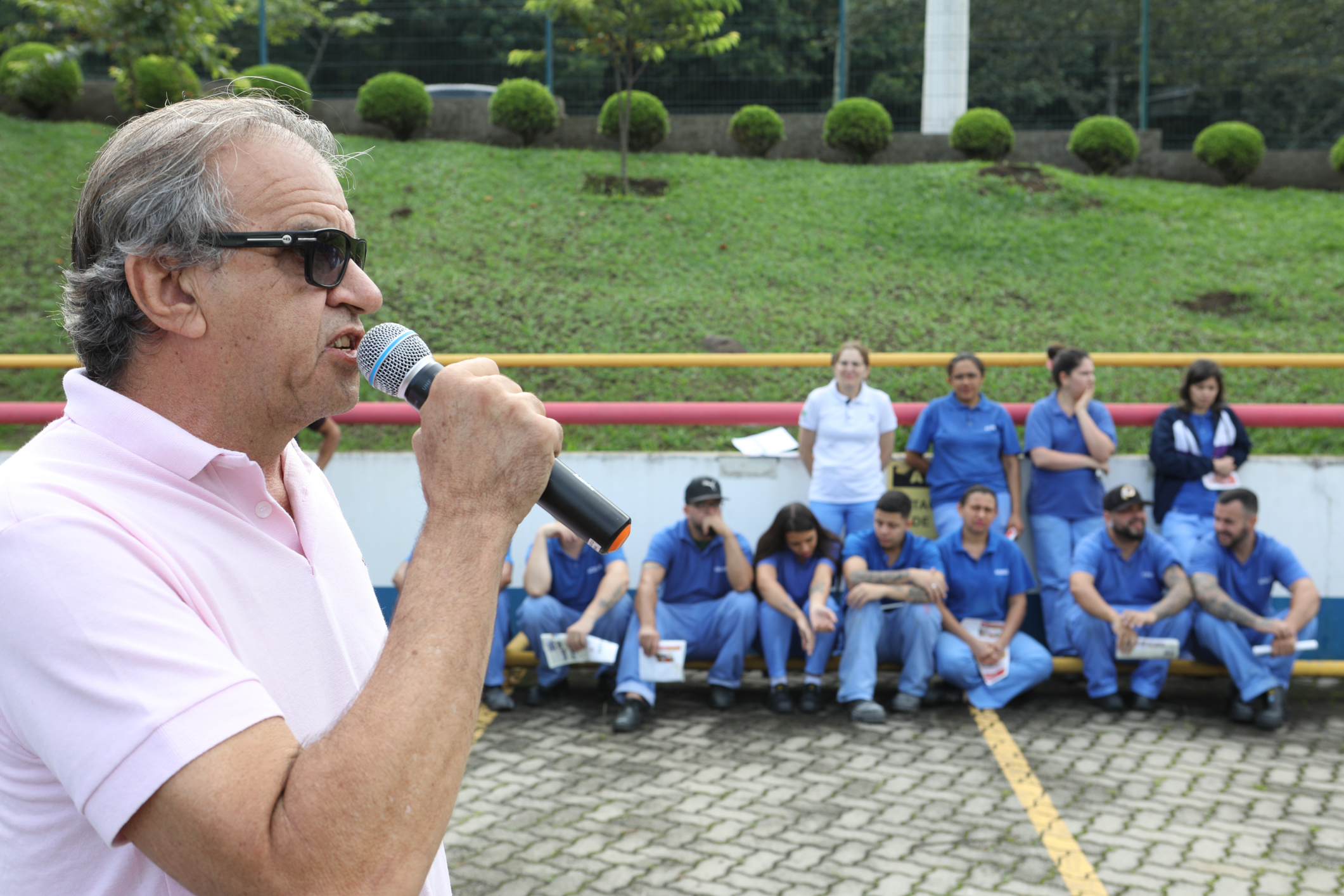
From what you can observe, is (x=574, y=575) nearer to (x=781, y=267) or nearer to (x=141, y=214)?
(x=141, y=214)

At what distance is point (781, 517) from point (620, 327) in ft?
17.5

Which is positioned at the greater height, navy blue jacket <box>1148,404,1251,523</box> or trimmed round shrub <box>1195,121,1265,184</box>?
trimmed round shrub <box>1195,121,1265,184</box>

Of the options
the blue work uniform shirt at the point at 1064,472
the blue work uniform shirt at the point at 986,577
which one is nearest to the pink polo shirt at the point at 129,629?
the blue work uniform shirt at the point at 986,577

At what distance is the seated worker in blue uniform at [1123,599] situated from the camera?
6414mm

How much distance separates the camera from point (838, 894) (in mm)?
4105

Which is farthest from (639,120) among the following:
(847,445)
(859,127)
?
(847,445)

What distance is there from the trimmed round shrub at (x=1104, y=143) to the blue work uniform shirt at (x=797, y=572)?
13.5m

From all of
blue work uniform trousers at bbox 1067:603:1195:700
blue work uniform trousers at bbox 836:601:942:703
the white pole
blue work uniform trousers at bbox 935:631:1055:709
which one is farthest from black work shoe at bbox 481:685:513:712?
the white pole

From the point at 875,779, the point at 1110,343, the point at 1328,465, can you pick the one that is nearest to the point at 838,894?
the point at 875,779

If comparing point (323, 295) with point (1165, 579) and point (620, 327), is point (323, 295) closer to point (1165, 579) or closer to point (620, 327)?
point (1165, 579)

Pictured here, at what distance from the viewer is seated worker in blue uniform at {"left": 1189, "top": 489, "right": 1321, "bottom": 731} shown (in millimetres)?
6223

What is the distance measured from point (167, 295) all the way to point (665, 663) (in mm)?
5351

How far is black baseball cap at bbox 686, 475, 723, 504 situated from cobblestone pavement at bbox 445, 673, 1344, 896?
1291 mm

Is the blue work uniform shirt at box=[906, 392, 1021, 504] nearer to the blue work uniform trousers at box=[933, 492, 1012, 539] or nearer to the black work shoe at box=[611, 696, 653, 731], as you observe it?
the blue work uniform trousers at box=[933, 492, 1012, 539]
